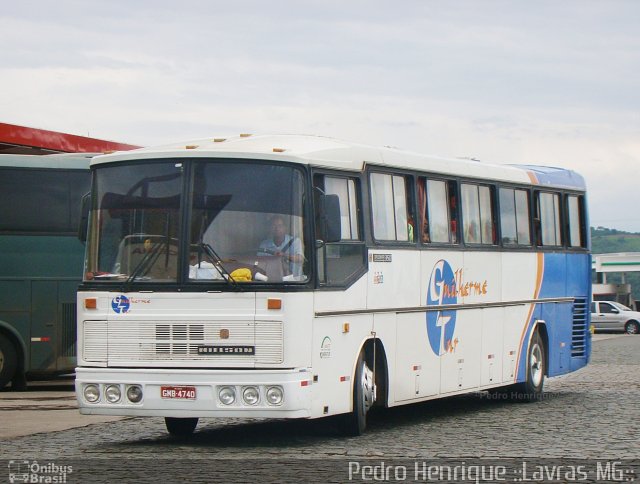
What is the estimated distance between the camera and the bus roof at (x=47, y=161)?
22.5m

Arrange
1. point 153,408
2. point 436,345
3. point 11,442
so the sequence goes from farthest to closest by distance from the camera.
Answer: point 436,345 < point 11,442 < point 153,408

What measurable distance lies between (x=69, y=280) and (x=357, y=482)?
13.1m

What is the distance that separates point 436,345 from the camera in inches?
647

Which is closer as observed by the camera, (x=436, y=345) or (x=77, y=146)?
(x=436, y=345)

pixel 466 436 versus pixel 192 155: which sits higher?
pixel 192 155

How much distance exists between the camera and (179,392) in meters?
12.8

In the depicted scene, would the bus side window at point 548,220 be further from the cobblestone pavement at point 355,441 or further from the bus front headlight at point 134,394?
the bus front headlight at point 134,394

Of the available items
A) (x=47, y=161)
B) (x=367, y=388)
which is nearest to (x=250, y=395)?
(x=367, y=388)

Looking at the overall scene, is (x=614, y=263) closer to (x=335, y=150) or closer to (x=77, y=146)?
(x=77, y=146)

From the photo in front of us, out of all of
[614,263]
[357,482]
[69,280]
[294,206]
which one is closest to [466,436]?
[294,206]

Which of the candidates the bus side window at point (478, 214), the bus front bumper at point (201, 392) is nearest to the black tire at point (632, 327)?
the bus side window at point (478, 214)

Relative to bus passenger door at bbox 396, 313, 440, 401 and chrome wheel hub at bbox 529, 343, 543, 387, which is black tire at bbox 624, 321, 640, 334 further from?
bus passenger door at bbox 396, 313, 440, 401

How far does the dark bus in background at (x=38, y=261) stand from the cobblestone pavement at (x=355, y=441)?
5.56 metres

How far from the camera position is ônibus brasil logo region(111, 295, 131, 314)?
1314cm
